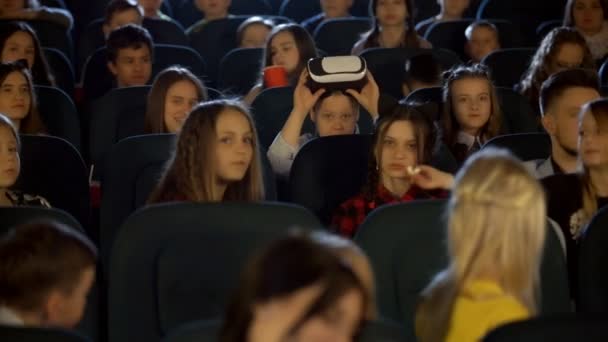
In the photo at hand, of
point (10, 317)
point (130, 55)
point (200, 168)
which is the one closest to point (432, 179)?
point (200, 168)

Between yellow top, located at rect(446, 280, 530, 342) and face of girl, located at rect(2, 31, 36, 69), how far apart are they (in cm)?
361

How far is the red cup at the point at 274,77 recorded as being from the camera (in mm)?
5676

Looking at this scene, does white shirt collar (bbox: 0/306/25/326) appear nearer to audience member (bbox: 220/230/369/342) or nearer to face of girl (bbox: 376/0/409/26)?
audience member (bbox: 220/230/369/342)

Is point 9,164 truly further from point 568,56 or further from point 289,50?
point 568,56

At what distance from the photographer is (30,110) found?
198 inches

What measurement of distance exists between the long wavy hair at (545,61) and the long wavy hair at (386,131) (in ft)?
4.97

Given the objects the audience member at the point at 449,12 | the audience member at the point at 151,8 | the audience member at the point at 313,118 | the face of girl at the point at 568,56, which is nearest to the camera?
the audience member at the point at 313,118

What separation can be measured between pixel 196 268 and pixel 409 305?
53 cm

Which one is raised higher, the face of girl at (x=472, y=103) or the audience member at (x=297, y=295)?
the audience member at (x=297, y=295)

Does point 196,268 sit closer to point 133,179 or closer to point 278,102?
point 133,179

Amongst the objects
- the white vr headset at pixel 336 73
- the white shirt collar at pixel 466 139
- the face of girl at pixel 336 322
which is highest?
the face of girl at pixel 336 322

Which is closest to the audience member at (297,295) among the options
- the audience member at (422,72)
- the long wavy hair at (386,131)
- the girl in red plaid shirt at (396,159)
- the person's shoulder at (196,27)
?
the girl in red plaid shirt at (396,159)

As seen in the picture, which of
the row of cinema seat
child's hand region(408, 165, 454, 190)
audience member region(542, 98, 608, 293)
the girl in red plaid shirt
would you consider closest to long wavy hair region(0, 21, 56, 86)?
the girl in red plaid shirt

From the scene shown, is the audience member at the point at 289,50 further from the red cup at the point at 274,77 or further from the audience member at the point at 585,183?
the audience member at the point at 585,183
